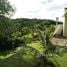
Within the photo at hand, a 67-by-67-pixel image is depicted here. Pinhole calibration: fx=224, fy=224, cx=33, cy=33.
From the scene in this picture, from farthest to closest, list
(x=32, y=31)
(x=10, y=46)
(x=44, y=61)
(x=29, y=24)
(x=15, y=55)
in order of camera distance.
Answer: (x=29, y=24) → (x=32, y=31) → (x=10, y=46) → (x=15, y=55) → (x=44, y=61)

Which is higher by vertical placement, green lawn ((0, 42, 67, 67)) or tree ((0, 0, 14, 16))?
tree ((0, 0, 14, 16))

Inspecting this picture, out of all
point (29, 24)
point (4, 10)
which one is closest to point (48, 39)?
point (4, 10)

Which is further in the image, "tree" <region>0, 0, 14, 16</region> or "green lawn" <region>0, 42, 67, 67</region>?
"tree" <region>0, 0, 14, 16</region>

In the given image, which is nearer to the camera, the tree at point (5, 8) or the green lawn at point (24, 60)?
the green lawn at point (24, 60)

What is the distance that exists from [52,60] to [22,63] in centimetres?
303

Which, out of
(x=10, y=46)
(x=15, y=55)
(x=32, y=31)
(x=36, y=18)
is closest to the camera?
(x=15, y=55)

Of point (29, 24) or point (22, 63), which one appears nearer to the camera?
point (22, 63)

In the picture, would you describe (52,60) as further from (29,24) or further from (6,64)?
(29,24)

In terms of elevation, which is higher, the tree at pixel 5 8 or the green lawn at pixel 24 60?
the tree at pixel 5 8

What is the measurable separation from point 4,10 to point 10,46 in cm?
771

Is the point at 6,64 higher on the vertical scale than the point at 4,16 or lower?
lower

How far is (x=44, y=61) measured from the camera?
2181 cm

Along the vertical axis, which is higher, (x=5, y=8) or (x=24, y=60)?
(x=5, y=8)

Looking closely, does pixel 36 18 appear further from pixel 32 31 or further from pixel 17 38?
pixel 17 38
